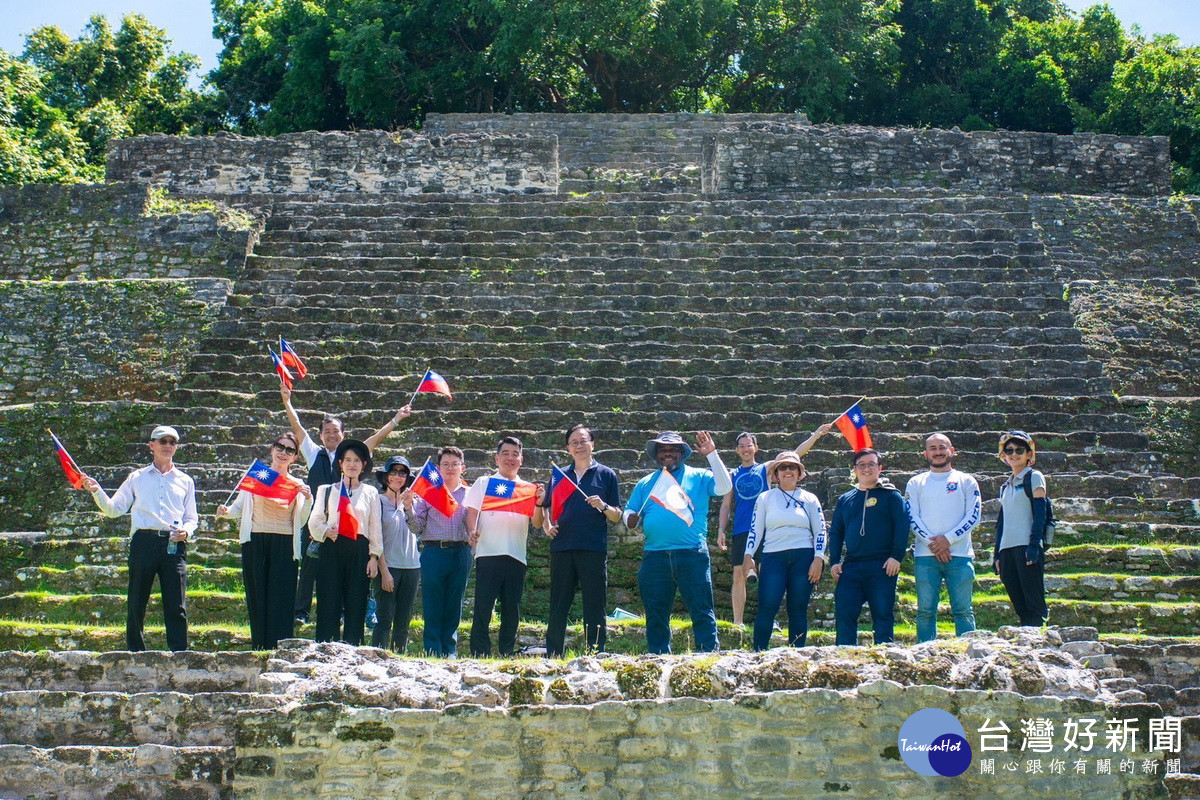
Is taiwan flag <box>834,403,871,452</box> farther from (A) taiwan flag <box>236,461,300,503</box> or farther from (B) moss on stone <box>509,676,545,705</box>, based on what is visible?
(B) moss on stone <box>509,676,545,705</box>

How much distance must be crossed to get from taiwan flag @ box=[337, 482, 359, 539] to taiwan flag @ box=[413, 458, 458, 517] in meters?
0.47

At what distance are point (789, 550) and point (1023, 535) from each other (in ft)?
4.37

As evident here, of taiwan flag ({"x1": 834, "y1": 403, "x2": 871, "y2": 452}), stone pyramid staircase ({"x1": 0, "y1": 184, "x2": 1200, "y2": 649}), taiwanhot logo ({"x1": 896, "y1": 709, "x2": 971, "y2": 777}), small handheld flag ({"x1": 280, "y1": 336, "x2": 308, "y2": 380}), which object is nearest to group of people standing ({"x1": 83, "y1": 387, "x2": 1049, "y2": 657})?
stone pyramid staircase ({"x1": 0, "y1": 184, "x2": 1200, "y2": 649})

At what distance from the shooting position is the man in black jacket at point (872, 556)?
7.07m

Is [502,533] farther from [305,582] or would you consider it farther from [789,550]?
[789,550]

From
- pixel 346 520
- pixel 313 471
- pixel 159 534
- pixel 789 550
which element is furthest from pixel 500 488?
pixel 159 534

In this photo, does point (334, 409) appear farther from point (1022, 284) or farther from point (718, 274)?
Answer: point (1022, 284)

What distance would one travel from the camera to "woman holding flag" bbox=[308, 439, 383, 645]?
283 inches

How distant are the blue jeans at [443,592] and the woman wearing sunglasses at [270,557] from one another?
771 mm

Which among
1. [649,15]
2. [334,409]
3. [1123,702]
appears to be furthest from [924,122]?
[1123,702]

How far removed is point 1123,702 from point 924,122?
21.5 m

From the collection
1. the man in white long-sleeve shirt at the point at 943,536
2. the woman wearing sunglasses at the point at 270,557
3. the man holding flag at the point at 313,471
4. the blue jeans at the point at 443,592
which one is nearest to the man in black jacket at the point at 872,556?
the man in white long-sleeve shirt at the point at 943,536

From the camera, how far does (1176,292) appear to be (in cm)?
1353

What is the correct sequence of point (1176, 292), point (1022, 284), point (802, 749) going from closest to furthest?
point (802, 749) → point (1022, 284) → point (1176, 292)
